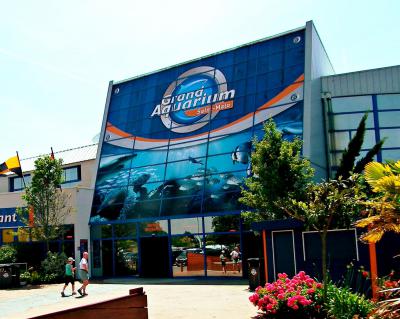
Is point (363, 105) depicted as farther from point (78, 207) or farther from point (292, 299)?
point (292, 299)

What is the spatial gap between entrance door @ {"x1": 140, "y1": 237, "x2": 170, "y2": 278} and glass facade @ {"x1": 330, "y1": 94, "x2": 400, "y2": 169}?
1007 centimetres

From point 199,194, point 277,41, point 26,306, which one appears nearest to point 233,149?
point 199,194

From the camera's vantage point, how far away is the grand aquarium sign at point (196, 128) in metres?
23.9

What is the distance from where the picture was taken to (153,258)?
2641 cm

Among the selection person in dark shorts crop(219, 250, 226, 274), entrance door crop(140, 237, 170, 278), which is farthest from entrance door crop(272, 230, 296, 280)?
entrance door crop(140, 237, 170, 278)

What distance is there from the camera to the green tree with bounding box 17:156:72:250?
25703mm

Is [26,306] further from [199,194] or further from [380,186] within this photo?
[380,186]

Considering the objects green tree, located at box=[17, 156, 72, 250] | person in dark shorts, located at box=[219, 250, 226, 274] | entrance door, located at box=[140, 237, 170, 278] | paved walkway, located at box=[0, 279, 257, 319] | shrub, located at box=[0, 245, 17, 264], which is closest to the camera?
paved walkway, located at box=[0, 279, 257, 319]

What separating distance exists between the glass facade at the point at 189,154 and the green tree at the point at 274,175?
13.5 ft

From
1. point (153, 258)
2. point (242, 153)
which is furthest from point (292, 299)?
point (153, 258)

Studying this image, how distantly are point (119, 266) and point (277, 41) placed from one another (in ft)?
48.5

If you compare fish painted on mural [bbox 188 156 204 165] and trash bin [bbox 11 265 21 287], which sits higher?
fish painted on mural [bbox 188 156 204 165]

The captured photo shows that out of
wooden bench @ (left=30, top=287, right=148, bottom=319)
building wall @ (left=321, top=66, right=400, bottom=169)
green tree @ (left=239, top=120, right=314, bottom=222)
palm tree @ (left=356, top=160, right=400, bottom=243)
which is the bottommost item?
wooden bench @ (left=30, top=287, right=148, bottom=319)

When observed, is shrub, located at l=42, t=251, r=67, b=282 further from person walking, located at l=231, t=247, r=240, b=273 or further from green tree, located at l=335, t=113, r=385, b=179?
green tree, located at l=335, t=113, r=385, b=179
